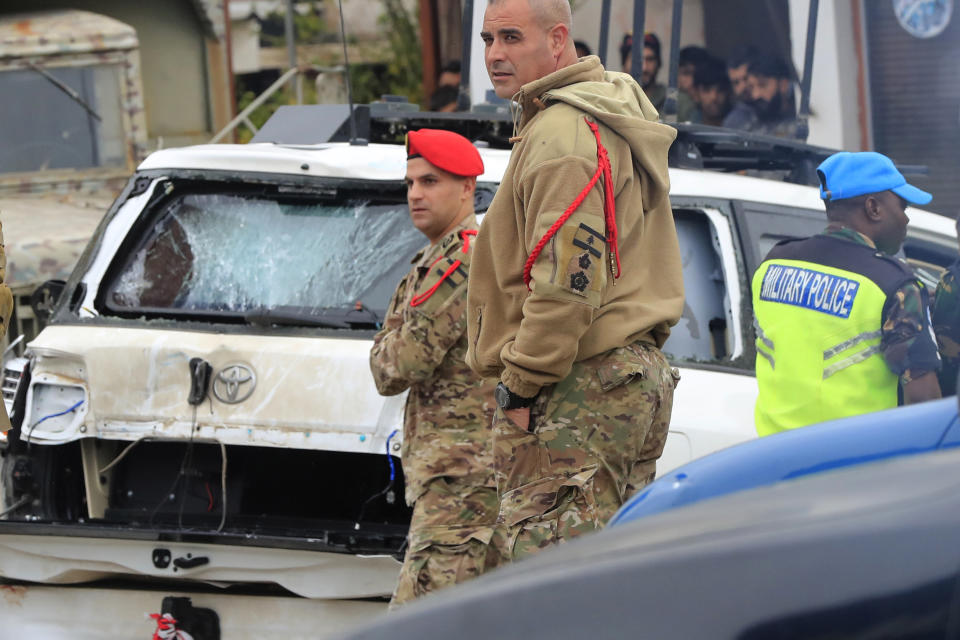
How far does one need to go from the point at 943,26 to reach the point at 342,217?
8154 mm

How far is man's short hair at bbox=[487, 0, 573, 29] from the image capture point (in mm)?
3039

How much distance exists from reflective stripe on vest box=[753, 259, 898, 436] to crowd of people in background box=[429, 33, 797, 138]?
482 centimetres

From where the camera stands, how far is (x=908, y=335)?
3291mm

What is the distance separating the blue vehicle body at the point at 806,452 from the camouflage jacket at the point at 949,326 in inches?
51.6

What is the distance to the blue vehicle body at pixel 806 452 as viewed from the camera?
7.04 ft

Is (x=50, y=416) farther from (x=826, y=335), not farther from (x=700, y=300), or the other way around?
(x=826, y=335)

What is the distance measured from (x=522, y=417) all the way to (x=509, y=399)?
A: 0.05 metres

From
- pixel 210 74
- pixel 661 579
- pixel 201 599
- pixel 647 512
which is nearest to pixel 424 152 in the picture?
pixel 201 599

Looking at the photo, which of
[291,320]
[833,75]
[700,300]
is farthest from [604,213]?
[833,75]

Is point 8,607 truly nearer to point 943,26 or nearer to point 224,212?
point 224,212

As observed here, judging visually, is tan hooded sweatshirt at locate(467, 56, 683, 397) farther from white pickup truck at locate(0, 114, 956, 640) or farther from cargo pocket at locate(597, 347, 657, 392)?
white pickup truck at locate(0, 114, 956, 640)

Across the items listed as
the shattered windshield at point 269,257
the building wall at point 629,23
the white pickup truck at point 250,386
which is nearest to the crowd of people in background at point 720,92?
the building wall at point 629,23

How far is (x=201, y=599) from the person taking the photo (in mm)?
3939

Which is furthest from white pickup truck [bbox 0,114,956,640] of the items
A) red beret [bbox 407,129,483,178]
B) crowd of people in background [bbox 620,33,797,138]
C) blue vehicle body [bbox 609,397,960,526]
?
crowd of people in background [bbox 620,33,797,138]
